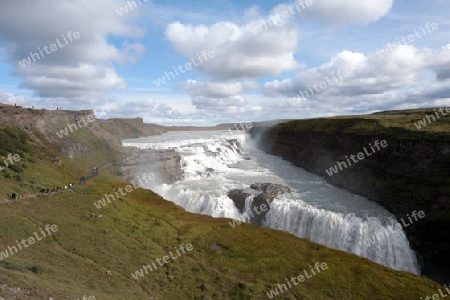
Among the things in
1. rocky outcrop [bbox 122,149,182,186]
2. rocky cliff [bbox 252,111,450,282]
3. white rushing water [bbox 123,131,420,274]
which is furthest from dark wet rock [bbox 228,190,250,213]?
rocky outcrop [bbox 122,149,182,186]

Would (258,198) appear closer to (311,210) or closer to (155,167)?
(311,210)

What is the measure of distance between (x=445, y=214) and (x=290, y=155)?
65.0m

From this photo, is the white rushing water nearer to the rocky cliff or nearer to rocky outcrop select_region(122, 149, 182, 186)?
the rocky cliff

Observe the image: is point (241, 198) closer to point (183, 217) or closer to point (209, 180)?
point (183, 217)

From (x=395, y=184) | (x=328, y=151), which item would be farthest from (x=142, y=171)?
(x=395, y=184)

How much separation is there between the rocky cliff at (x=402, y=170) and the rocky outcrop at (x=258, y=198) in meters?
17.4

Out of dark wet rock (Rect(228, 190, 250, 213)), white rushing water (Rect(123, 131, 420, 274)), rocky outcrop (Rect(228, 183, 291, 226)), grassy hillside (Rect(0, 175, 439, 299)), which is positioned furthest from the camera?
dark wet rock (Rect(228, 190, 250, 213))

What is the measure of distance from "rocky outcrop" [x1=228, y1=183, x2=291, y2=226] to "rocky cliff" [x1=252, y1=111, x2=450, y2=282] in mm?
17391

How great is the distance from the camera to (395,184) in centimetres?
5281

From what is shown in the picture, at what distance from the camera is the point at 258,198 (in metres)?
52.8

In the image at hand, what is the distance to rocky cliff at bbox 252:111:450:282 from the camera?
4088 centimetres

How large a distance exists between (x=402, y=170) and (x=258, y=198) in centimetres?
2660

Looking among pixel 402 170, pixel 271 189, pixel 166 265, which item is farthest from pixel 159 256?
pixel 402 170

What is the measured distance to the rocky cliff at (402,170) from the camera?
40875mm
